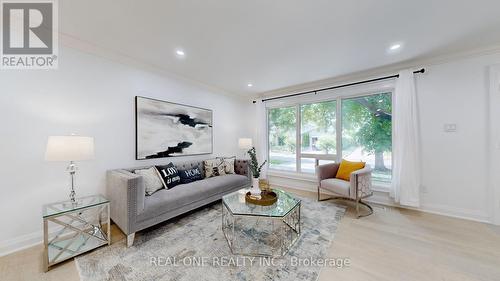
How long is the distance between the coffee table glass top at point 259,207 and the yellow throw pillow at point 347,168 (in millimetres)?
1470

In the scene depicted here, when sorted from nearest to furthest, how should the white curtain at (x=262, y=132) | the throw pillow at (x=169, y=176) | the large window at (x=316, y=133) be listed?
the throw pillow at (x=169, y=176) < the large window at (x=316, y=133) < the white curtain at (x=262, y=132)

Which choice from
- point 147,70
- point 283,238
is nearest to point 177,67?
point 147,70

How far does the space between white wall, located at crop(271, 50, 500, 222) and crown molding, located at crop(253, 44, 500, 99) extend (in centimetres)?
6

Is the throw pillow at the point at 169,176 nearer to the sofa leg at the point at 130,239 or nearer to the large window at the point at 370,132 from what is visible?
the sofa leg at the point at 130,239

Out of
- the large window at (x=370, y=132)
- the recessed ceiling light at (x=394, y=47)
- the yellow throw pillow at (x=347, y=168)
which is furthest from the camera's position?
the large window at (x=370, y=132)

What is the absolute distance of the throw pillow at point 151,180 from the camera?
7.84 feet

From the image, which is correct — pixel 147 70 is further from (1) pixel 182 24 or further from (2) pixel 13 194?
(2) pixel 13 194

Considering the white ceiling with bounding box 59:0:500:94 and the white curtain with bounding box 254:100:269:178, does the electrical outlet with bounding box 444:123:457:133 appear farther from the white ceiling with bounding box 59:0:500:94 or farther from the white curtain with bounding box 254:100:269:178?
the white curtain with bounding box 254:100:269:178

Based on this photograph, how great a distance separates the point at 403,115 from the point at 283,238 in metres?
2.81

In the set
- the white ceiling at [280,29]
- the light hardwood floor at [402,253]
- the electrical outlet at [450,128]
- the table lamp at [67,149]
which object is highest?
the white ceiling at [280,29]

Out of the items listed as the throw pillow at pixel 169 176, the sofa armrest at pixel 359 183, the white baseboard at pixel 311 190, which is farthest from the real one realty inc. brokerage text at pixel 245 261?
the white baseboard at pixel 311 190

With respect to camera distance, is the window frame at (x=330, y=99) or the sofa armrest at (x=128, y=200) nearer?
the sofa armrest at (x=128, y=200)

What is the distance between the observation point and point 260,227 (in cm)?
233

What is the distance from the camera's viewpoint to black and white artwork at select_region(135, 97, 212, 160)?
282 centimetres
